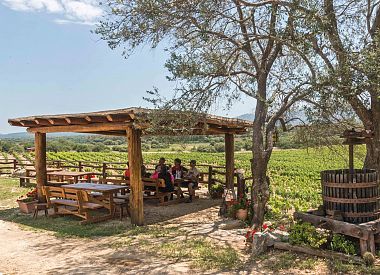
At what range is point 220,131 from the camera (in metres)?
13.3

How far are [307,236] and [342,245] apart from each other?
54 centimetres

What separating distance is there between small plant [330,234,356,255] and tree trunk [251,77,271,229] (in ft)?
6.49

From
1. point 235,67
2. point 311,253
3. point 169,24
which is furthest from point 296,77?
point 311,253

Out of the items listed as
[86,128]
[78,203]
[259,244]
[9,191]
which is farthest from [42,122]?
[259,244]

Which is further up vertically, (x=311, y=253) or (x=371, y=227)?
(x=371, y=227)

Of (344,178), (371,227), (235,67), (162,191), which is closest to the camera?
(371,227)

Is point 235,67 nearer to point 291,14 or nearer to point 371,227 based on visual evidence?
point 291,14

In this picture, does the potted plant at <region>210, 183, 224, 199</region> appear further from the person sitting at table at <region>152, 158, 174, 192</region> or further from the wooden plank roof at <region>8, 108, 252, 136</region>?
the wooden plank roof at <region>8, 108, 252, 136</region>

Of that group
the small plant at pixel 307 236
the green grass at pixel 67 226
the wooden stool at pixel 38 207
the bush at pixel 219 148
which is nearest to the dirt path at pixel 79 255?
the green grass at pixel 67 226

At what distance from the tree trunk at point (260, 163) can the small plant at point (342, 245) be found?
198 centimetres

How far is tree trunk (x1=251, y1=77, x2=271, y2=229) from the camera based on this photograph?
791cm

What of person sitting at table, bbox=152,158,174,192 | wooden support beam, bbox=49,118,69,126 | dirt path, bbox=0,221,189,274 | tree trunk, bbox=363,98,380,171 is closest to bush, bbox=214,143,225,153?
person sitting at table, bbox=152,158,174,192

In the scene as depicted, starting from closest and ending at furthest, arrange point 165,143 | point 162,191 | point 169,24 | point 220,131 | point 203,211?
point 169,24 < point 165,143 < point 203,211 < point 162,191 < point 220,131

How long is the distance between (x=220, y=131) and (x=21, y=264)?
814cm
